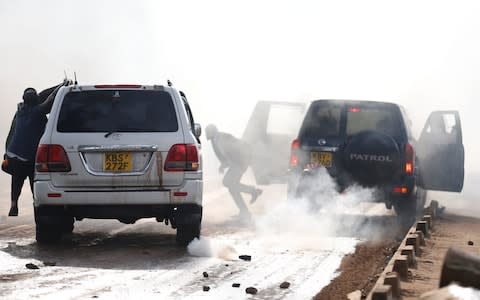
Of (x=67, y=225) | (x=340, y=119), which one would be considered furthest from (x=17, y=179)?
(x=340, y=119)

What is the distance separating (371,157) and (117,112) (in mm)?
4486

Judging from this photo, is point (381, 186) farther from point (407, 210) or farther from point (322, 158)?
point (322, 158)

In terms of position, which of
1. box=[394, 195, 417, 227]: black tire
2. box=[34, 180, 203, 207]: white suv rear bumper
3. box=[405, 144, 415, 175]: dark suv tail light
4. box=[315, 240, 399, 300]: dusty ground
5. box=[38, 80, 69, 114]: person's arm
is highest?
A: box=[38, 80, 69, 114]: person's arm

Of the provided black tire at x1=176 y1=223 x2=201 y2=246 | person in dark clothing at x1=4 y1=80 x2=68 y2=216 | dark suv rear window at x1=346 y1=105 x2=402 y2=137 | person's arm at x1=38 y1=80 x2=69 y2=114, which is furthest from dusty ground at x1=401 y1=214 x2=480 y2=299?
person in dark clothing at x1=4 y1=80 x2=68 y2=216

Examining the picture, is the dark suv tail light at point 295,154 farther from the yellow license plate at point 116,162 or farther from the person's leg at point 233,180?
the yellow license plate at point 116,162

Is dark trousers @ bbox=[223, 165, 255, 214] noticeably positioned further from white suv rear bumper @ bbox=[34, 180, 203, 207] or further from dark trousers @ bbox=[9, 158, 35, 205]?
white suv rear bumper @ bbox=[34, 180, 203, 207]

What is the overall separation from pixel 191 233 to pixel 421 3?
32730 millimetres

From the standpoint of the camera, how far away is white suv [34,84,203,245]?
10.4 meters

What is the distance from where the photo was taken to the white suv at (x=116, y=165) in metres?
10.4

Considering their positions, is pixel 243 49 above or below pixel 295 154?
above

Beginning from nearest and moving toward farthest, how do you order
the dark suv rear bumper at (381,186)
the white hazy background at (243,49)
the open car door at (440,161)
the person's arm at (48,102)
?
the person's arm at (48,102), the dark suv rear bumper at (381,186), the open car door at (440,161), the white hazy background at (243,49)

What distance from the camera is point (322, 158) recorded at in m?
14.6

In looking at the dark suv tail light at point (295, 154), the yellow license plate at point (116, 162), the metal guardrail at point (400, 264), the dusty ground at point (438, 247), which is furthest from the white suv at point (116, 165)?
the dark suv tail light at point (295, 154)

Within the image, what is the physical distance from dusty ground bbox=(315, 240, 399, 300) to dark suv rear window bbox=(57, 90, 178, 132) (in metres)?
2.36
